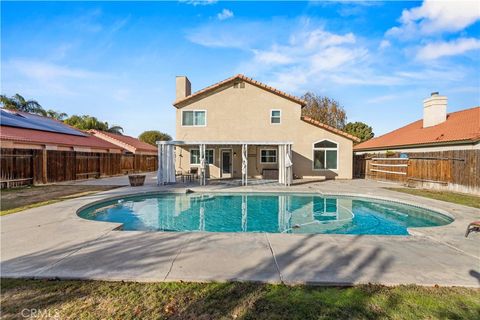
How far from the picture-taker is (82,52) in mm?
13844

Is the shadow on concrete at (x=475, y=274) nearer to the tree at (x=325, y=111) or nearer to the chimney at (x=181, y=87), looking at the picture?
the chimney at (x=181, y=87)

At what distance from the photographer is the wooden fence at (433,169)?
466 inches

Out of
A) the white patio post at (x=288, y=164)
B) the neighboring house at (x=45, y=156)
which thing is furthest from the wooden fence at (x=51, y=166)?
the white patio post at (x=288, y=164)

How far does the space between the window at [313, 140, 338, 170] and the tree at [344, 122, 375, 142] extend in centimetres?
2165

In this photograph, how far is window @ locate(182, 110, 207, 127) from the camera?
19.1 meters

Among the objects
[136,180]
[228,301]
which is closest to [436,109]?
[228,301]

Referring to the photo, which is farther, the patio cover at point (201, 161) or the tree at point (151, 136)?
the tree at point (151, 136)

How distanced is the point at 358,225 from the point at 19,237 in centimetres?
938

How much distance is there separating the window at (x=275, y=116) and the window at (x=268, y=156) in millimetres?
2389

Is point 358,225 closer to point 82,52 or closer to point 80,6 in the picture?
point 80,6

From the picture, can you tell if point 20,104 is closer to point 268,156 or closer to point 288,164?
point 268,156
